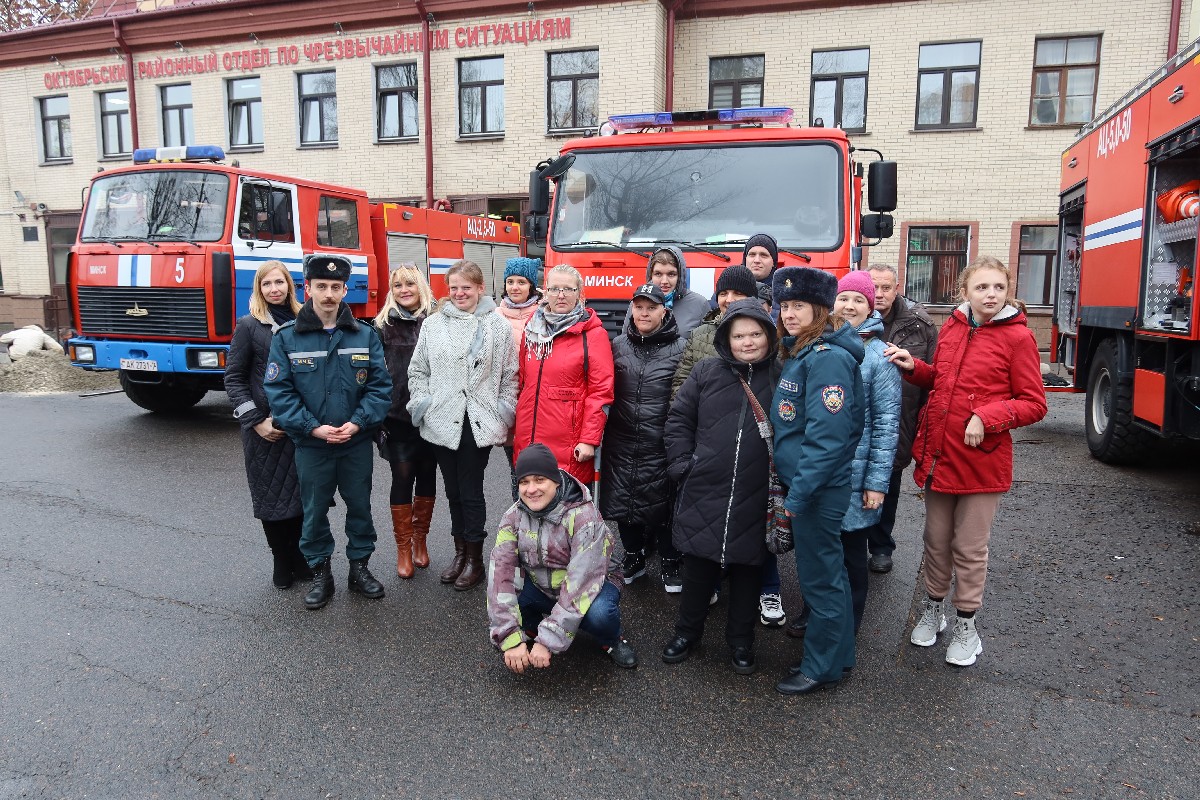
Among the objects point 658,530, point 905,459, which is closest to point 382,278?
point 658,530

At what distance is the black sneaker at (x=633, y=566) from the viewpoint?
14.3 feet

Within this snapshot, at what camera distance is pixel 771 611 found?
12.7ft

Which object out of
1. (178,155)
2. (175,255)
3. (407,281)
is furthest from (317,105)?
(407,281)

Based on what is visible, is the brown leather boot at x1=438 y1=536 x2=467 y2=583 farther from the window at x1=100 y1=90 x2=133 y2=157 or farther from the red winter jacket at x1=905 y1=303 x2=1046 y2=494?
the window at x1=100 y1=90 x2=133 y2=157

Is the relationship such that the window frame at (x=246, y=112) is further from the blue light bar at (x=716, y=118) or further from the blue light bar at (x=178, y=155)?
the blue light bar at (x=716, y=118)

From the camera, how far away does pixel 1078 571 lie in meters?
4.55

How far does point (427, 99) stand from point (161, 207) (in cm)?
947

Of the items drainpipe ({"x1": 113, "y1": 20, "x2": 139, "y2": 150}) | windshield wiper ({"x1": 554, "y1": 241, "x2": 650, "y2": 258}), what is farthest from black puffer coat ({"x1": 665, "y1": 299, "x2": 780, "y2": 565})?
drainpipe ({"x1": 113, "y1": 20, "x2": 139, "y2": 150})

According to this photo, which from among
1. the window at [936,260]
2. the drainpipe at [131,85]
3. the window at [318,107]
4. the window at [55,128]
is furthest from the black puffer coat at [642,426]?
the window at [55,128]

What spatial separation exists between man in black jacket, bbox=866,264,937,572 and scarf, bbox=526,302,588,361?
5.40 feet

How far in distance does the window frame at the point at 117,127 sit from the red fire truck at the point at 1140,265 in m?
19.9

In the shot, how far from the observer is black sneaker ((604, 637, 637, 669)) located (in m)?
3.42

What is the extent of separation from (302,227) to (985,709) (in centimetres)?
819

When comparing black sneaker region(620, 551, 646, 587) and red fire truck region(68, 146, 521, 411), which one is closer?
black sneaker region(620, 551, 646, 587)
